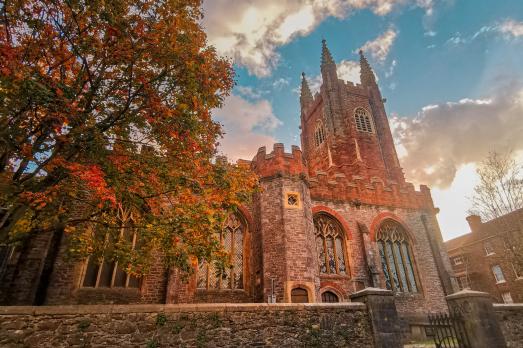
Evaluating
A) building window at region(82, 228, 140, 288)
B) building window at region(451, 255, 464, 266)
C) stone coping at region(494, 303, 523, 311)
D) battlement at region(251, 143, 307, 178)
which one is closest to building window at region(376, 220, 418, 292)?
battlement at region(251, 143, 307, 178)

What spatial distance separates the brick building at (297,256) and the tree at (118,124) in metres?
2.42

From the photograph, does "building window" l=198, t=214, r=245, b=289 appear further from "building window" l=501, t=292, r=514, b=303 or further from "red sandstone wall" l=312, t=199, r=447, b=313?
"building window" l=501, t=292, r=514, b=303

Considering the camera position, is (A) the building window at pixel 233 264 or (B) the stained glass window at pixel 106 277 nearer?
(B) the stained glass window at pixel 106 277

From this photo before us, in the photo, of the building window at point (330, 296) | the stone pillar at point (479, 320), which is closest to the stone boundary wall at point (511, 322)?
the stone pillar at point (479, 320)

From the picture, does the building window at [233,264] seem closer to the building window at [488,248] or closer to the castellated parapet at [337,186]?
the castellated parapet at [337,186]

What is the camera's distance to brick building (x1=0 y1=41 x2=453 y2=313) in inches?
415

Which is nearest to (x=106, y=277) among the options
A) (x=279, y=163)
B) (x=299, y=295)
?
(x=299, y=295)

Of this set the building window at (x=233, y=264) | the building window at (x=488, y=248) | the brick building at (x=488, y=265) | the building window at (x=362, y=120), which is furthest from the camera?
the building window at (x=488, y=248)

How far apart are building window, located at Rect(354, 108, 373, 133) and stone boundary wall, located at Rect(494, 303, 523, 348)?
18.9 metres

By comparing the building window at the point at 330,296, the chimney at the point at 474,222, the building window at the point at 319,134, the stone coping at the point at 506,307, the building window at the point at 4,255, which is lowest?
the stone coping at the point at 506,307

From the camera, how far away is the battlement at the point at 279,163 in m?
14.0

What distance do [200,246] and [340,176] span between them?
11600 millimetres

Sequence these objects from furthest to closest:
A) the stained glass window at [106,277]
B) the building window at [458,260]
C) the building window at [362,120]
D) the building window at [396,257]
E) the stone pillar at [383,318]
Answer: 1. the building window at [458,260]
2. the building window at [362,120]
3. the building window at [396,257]
4. the stained glass window at [106,277]
5. the stone pillar at [383,318]

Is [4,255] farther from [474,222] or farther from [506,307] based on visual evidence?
[474,222]
